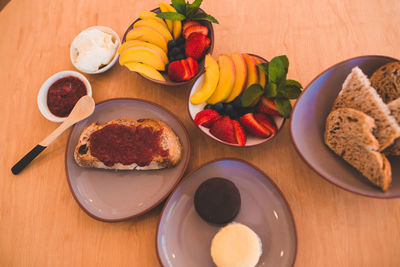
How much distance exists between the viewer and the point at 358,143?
0.88m

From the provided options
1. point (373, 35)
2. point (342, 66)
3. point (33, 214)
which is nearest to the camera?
point (342, 66)

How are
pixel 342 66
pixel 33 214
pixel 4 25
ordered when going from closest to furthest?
1. pixel 342 66
2. pixel 33 214
3. pixel 4 25

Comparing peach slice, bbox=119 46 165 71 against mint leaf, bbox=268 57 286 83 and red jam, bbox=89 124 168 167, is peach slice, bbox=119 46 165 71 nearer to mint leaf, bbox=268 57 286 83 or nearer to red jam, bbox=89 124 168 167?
red jam, bbox=89 124 168 167

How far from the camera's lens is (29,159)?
1.19 metres

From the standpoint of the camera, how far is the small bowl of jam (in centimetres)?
123

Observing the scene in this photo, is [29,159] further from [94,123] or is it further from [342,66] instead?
[342,66]

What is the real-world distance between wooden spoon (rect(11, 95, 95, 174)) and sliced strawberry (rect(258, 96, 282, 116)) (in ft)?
2.56

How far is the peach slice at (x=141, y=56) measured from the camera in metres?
1.15

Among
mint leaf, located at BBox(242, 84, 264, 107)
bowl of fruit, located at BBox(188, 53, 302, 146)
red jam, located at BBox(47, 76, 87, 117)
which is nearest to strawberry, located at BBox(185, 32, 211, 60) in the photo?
bowl of fruit, located at BBox(188, 53, 302, 146)

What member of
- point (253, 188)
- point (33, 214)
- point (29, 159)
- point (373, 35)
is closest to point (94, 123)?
point (29, 159)

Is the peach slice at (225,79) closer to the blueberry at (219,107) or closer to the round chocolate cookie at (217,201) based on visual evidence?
the blueberry at (219,107)

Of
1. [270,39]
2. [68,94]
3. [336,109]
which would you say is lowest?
[68,94]

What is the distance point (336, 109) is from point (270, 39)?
549 mm

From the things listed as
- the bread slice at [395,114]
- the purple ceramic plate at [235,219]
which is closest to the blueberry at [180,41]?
the purple ceramic plate at [235,219]
